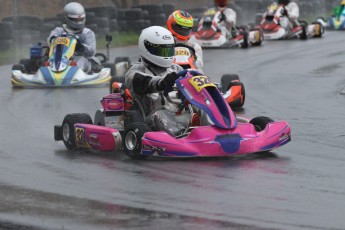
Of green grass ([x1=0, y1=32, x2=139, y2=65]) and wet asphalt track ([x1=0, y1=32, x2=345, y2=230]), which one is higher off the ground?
wet asphalt track ([x1=0, y1=32, x2=345, y2=230])

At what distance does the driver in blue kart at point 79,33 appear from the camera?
19158mm

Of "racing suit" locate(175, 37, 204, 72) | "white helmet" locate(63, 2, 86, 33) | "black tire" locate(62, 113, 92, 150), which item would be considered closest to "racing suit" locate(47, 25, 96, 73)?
"white helmet" locate(63, 2, 86, 33)

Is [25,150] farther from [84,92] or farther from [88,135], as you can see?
[84,92]

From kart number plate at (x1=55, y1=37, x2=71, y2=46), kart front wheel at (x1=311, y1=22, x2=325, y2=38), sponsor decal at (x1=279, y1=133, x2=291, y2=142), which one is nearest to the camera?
sponsor decal at (x1=279, y1=133, x2=291, y2=142)

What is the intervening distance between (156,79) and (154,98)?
0.32 m

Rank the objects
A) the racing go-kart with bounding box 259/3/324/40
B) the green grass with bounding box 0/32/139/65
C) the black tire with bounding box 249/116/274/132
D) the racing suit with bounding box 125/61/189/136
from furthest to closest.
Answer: the racing go-kart with bounding box 259/3/324/40 → the green grass with bounding box 0/32/139/65 → the black tire with bounding box 249/116/274/132 → the racing suit with bounding box 125/61/189/136

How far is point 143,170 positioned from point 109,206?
67.8 inches

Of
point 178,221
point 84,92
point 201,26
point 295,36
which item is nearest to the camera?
point 178,221

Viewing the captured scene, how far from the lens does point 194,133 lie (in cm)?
979

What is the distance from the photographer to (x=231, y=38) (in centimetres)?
2839

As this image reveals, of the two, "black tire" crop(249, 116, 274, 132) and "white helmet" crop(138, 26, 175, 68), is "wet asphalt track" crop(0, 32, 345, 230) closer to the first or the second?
"black tire" crop(249, 116, 274, 132)

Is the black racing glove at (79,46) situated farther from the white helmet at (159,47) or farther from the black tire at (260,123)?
the black tire at (260,123)

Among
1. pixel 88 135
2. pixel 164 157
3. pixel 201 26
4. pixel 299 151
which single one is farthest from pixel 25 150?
pixel 201 26

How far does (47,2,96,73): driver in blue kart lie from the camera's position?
754 inches
